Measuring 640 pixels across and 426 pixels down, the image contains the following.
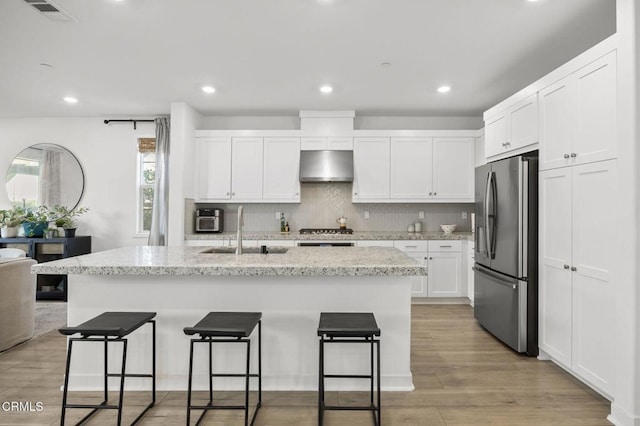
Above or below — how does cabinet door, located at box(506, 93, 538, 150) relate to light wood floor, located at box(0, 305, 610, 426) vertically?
above

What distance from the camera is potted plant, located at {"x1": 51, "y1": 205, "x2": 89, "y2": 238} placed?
5.24 metres

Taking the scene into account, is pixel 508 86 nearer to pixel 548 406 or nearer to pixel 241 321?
pixel 548 406

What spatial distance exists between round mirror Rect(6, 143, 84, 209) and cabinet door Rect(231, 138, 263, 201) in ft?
8.02

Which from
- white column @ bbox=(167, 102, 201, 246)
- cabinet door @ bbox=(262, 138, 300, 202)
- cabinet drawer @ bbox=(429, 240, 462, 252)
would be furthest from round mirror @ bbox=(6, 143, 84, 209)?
cabinet drawer @ bbox=(429, 240, 462, 252)

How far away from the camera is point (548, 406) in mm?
2381

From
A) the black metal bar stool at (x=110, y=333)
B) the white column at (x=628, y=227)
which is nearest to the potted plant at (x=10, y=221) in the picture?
the black metal bar stool at (x=110, y=333)

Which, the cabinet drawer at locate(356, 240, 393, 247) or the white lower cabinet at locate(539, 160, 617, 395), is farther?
the cabinet drawer at locate(356, 240, 393, 247)

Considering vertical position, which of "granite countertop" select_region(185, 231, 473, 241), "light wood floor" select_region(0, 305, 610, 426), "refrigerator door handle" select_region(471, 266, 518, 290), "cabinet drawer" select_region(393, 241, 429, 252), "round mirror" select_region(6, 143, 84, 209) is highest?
"round mirror" select_region(6, 143, 84, 209)

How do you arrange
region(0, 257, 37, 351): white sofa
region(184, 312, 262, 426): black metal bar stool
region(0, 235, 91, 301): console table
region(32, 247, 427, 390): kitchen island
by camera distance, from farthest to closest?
region(0, 235, 91, 301): console table
region(0, 257, 37, 351): white sofa
region(32, 247, 427, 390): kitchen island
region(184, 312, 262, 426): black metal bar stool

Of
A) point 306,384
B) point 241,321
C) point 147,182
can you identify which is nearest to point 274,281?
point 241,321

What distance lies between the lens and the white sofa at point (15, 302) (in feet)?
10.9

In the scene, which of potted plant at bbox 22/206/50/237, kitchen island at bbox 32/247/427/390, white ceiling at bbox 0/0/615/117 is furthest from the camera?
potted plant at bbox 22/206/50/237

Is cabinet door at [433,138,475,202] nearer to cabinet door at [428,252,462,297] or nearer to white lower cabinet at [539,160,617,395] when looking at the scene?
cabinet door at [428,252,462,297]

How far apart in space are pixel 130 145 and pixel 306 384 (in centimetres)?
468
